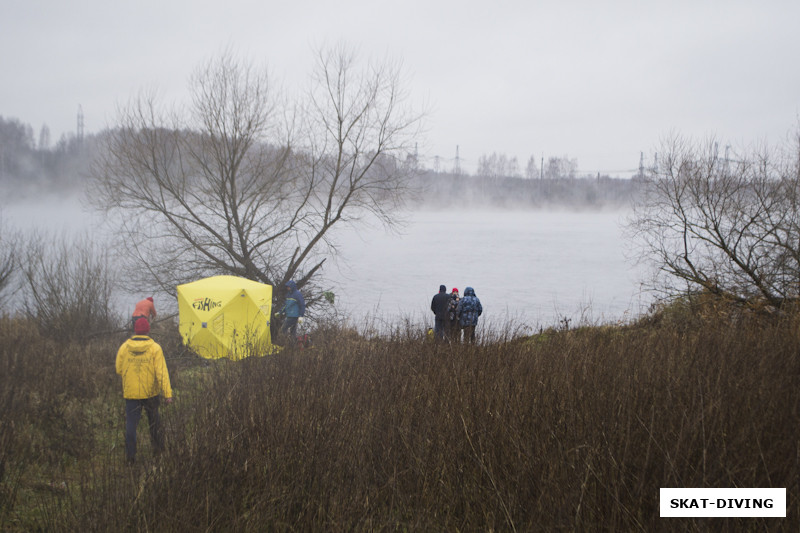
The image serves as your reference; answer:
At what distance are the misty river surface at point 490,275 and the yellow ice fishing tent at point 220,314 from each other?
124 inches

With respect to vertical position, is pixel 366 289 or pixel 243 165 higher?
pixel 243 165

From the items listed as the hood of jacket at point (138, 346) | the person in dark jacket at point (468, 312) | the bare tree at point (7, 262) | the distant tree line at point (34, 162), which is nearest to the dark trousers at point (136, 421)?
the hood of jacket at point (138, 346)

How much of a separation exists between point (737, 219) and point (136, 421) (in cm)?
1269

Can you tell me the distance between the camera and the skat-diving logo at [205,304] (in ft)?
37.5

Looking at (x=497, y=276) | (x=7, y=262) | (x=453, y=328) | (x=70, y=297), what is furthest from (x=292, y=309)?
(x=497, y=276)

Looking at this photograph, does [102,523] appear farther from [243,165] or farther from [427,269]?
[427,269]

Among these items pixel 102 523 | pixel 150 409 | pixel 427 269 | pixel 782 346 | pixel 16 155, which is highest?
pixel 16 155

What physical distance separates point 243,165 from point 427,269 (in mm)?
24336

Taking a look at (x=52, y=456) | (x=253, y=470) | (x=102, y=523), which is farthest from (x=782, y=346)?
(x=52, y=456)

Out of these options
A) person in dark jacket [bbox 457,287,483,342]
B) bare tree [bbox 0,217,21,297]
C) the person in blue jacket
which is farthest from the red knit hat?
bare tree [bbox 0,217,21,297]

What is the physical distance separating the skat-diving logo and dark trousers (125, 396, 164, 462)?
468 centimetres

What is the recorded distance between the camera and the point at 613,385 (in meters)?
4.69

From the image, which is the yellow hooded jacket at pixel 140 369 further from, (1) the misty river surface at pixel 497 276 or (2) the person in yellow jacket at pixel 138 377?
(1) the misty river surface at pixel 497 276

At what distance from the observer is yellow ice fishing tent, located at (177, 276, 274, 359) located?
37.0 ft
